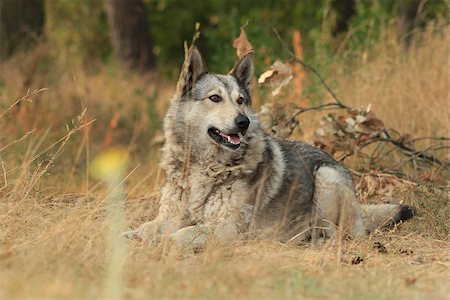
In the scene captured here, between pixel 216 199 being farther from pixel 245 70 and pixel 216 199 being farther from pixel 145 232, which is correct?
pixel 245 70

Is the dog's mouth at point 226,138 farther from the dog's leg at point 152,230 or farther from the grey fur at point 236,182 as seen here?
the dog's leg at point 152,230

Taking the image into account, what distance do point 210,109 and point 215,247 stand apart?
1.39 meters

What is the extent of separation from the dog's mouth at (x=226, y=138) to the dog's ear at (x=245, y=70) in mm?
670

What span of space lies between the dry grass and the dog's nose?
91 centimetres

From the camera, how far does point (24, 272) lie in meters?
4.41

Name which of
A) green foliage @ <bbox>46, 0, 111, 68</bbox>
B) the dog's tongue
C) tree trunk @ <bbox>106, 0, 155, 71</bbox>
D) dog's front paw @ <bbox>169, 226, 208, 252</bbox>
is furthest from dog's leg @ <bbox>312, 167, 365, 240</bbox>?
green foliage @ <bbox>46, 0, 111, 68</bbox>

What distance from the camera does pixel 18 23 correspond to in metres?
11.5

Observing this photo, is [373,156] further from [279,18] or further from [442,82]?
[279,18]

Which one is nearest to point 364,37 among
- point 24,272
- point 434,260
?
point 434,260

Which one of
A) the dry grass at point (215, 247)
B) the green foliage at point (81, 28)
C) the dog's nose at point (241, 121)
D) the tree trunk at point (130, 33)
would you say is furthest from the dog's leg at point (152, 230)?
the green foliage at point (81, 28)

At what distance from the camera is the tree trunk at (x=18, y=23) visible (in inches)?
445

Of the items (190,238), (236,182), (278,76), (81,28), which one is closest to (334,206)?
(236,182)

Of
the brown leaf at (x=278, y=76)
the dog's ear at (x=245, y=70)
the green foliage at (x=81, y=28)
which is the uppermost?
the dog's ear at (x=245, y=70)

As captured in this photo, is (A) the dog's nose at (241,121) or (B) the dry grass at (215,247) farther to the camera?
(A) the dog's nose at (241,121)
